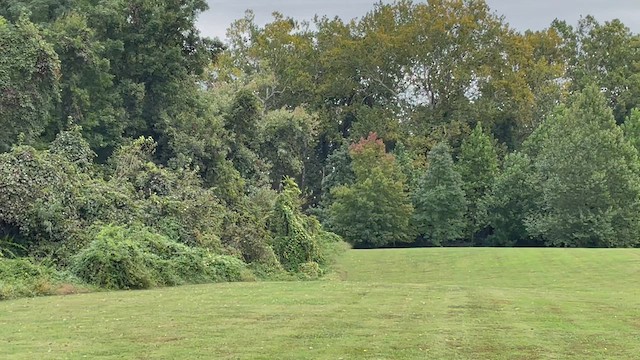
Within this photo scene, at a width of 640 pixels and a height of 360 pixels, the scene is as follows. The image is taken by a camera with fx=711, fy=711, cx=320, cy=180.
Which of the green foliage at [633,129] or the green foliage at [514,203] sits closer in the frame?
the green foliage at [514,203]

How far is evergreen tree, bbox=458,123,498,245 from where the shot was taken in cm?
5112

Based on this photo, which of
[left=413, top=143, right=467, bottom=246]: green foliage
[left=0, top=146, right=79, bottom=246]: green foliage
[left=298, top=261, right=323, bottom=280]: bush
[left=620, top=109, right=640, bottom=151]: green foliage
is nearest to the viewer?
[left=0, top=146, right=79, bottom=246]: green foliage

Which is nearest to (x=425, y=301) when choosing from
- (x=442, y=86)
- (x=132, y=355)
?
(x=132, y=355)

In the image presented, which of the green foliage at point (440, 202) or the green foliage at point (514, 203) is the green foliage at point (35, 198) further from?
the green foliage at point (514, 203)

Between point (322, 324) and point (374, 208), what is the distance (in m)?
36.9

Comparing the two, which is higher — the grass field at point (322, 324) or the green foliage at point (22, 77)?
the green foliage at point (22, 77)

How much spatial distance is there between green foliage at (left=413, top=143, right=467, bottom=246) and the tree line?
0.38ft

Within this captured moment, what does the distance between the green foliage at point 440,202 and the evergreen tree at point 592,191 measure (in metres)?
5.05

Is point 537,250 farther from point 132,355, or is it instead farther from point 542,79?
point 542,79

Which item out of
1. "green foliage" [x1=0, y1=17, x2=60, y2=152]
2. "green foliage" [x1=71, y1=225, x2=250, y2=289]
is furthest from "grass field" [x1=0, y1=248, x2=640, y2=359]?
"green foliage" [x1=0, y1=17, x2=60, y2=152]

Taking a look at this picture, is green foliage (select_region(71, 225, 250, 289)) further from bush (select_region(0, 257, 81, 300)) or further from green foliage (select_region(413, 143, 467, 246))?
green foliage (select_region(413, 143, 467, 246))

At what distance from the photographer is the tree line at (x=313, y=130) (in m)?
23.9

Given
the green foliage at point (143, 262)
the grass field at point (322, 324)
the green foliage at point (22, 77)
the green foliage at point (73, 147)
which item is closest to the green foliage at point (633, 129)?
the grass field at point (322, 324)

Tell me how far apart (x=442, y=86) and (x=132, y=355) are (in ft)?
167
